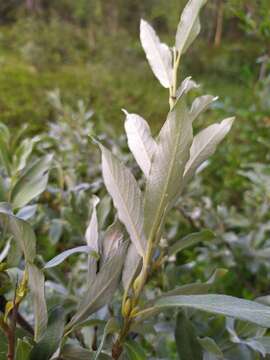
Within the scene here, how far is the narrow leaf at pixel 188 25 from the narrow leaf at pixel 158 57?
18 mm

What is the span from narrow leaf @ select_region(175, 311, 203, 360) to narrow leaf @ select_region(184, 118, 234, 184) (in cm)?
16

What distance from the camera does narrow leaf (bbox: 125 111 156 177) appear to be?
0.33 m

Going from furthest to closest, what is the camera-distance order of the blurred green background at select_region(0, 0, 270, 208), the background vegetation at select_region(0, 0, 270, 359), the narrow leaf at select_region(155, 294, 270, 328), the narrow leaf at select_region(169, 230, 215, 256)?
the blurred green background at select_region(0, 0, 270, 208) < the background vegetation at select_region(0, 0, 270, 359) < the narrow leaf at select_region(169, 230, 215, 256) < the narrow leaf at select_region(155, 294, 270, 328)

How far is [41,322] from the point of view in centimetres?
33

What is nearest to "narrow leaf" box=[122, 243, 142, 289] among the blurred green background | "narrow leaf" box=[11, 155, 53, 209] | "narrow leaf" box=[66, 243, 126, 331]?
"narrow leaf" box=[66, 243, 126, 331]

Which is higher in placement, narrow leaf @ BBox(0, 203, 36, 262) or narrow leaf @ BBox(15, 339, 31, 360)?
narrow leaf @ BBox(0, 203, 36, 262)

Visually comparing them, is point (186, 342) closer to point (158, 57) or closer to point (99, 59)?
point (158, 57)

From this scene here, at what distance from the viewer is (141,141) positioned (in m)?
0.33

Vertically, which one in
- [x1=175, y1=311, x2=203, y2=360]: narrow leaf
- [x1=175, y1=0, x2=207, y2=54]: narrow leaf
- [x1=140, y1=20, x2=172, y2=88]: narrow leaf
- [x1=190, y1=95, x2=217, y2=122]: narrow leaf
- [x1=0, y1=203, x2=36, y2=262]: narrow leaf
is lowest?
[x1=175, y1=311, x2=203, y2=360]: narrow leaf

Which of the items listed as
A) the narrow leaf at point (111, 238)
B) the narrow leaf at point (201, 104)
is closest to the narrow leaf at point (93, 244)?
the narrow leaf at point (111, 238)

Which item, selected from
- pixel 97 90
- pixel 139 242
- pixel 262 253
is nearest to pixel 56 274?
pixel 139 242

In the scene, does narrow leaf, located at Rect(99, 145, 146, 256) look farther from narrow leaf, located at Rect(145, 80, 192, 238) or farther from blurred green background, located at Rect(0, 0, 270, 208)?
A: blurred green background, located at Rect(0, 0, 270, 208)

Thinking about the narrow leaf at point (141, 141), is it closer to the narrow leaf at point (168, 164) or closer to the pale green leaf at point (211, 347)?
the narrow leaf at point (168, 164)

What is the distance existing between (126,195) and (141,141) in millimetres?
43
